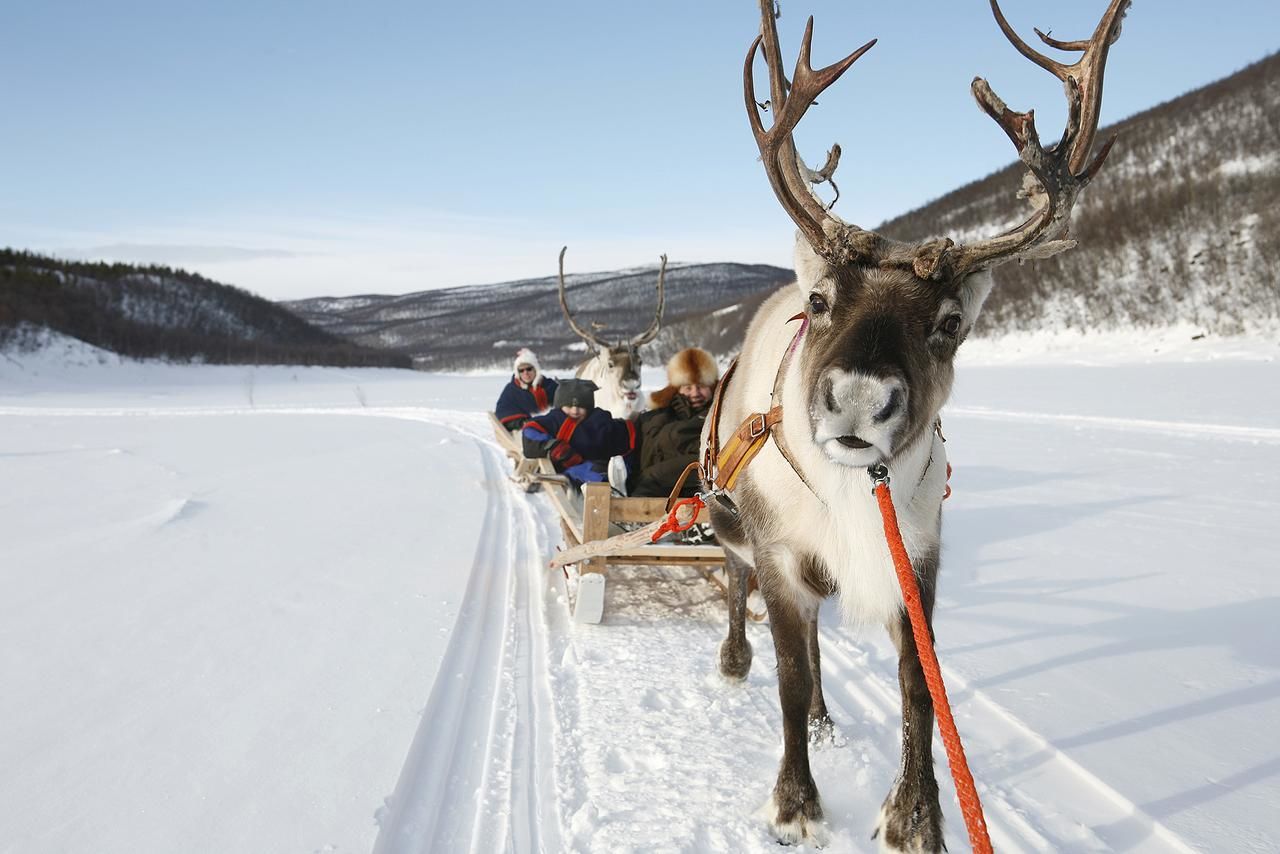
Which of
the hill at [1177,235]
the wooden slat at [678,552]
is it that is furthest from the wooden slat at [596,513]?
the hill at [1177,235]

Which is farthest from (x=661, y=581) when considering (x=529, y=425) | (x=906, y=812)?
(x=906, y=812)

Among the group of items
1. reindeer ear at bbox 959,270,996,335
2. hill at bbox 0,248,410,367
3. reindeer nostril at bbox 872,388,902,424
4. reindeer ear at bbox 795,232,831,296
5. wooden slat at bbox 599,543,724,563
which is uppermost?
hill at bbox 0,248,410,367

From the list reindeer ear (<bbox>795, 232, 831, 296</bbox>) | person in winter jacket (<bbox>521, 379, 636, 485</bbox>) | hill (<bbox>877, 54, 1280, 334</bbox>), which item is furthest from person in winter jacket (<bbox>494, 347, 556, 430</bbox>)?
hill (<bbox>877, 54, 1280, 334</bbox>)

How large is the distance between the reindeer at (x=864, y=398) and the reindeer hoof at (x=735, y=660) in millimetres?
1031

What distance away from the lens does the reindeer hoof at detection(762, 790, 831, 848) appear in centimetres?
283

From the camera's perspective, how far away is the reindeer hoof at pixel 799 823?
2.83 m

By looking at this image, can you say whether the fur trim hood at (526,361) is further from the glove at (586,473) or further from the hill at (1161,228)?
the glove at (586,473)

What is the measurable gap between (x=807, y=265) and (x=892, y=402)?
2.55ft

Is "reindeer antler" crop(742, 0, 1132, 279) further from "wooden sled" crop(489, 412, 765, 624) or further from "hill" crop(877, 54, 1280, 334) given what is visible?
"hill" crop(877, 54, 1280, 334)

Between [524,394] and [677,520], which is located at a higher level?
[524,394]

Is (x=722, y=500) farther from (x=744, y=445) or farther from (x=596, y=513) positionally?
(x=596, y=513)

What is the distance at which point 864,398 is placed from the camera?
7.00 ft

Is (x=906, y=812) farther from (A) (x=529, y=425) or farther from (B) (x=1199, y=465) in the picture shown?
(B) (x=1199, y=465)

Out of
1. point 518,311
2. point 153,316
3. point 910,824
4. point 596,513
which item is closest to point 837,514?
point 910,824
